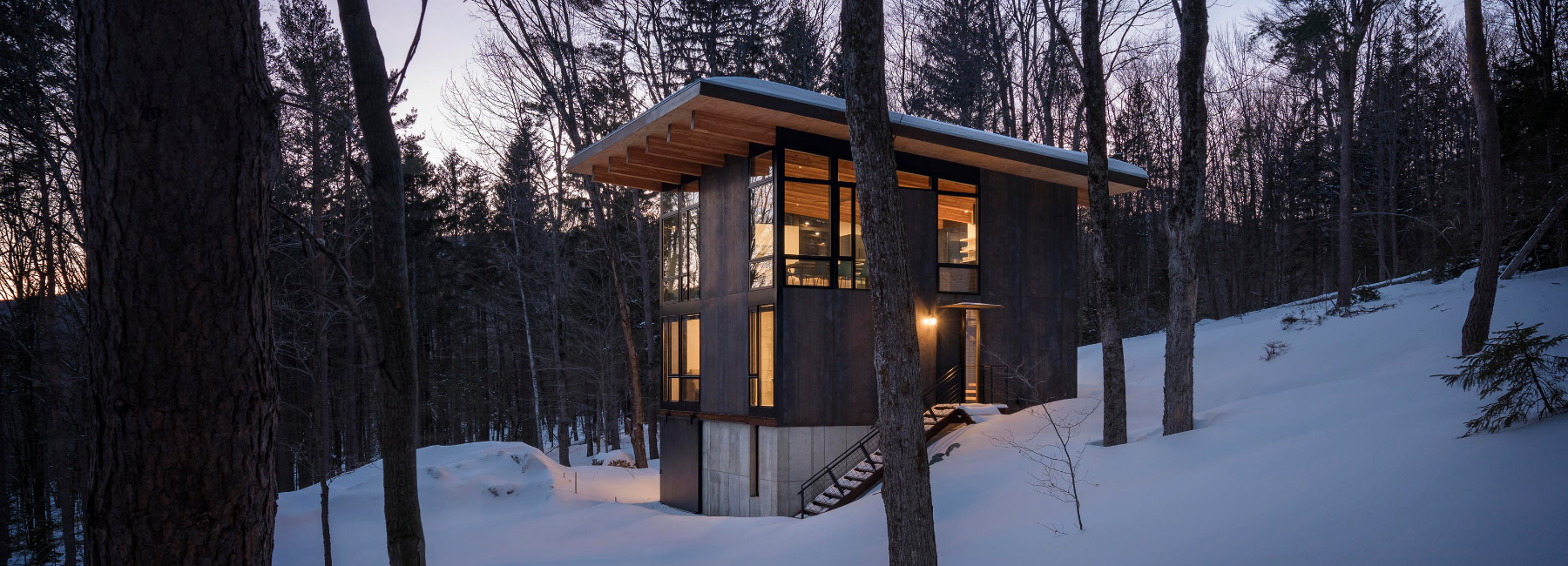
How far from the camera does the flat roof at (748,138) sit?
11.1 m

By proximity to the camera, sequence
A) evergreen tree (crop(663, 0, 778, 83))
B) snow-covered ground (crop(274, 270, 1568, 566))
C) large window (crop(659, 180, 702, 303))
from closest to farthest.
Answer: snow-covered ground (crop(274, 270, 1568, 566)), large window (crop(659, 180, 702, 303)), evergreen tree (crop(663, 0, 778, 83))

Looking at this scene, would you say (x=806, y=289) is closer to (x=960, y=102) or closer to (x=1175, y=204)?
(x=1175, y=204)

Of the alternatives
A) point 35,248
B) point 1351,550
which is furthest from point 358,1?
point 35,248

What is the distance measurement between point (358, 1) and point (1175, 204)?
852 cm

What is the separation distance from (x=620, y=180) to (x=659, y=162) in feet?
5.68

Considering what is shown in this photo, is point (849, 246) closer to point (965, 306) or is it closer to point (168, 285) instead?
point (965, 306)

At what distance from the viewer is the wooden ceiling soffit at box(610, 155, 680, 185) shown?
1454 cm

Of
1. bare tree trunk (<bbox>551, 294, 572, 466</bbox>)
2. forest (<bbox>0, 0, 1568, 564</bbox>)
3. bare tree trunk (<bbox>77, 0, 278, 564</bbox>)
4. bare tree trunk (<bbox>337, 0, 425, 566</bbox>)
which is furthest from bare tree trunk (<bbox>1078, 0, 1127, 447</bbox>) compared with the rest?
bare tree trunk (<bbox>551, 294, 572, 466</bbox>)

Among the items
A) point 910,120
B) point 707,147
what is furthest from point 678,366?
point 910,120

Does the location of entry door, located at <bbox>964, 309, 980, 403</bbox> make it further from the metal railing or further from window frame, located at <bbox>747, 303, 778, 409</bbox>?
window frame, located at <bbox>747, 303, 778, 409</bbox>

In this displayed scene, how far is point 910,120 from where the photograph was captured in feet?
40.4

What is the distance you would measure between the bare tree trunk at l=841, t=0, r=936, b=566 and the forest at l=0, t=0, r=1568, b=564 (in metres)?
4.55

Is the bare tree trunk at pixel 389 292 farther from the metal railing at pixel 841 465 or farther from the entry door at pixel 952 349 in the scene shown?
the entry door at pixel 952 349

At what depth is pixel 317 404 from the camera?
72.2 feet
